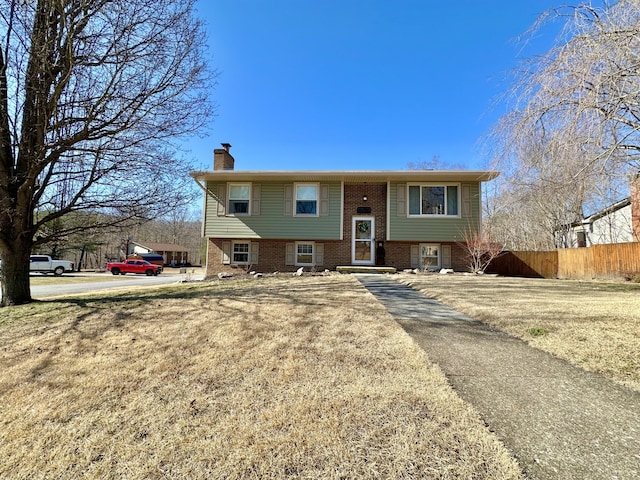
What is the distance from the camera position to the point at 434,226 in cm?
1313

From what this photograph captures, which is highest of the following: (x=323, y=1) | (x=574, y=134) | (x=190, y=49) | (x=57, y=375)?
(x=323, y=1)

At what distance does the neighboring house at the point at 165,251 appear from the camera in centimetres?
4491

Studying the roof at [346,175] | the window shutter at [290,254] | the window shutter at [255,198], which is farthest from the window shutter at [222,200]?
the window shutter at [290,254]

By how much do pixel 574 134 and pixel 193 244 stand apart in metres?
58.4

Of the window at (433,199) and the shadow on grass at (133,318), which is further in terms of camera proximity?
the window at (433,199)

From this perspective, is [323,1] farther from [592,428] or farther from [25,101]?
[592,428]

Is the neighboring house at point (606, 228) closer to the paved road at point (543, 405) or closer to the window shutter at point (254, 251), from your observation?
the window shutter at point (254, 251)

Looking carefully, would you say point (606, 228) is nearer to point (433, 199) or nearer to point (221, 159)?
point (433, 199)

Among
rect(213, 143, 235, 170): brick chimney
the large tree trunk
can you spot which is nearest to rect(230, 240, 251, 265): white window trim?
rect(213, 143, 235, 170): brick chimney

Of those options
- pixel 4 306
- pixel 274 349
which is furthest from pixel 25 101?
pixel 274 349

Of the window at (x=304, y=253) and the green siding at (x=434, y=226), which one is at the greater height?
the green siding at (x=434, y=226)

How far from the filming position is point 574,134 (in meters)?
4.62

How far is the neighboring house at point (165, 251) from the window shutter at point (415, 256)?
40591mm

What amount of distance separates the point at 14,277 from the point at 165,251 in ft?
139
